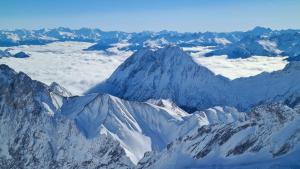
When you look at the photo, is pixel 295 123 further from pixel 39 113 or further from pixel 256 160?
pixel 39 113

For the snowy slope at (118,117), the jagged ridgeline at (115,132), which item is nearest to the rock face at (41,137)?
the jagged ridgeline at (115,132)

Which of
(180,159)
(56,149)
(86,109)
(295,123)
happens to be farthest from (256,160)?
(86,109)

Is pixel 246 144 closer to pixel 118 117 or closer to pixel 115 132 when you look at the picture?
pixel 115 132

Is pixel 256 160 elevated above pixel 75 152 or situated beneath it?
elevated above

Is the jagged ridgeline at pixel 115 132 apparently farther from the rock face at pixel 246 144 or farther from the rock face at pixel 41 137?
the rock face at pixel 246 144

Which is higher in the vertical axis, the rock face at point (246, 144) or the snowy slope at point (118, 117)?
the rock face at point (246, 144)

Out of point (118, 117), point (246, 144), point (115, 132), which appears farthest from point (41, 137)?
point (246, 144)

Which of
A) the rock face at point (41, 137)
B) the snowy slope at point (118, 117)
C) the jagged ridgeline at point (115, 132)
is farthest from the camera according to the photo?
the snowy slope at point (118, 117)

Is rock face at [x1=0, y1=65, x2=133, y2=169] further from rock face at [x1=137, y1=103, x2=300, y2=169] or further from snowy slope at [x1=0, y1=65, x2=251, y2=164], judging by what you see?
rock face at [x1=137, y1=103, x2=300, y2=169]
